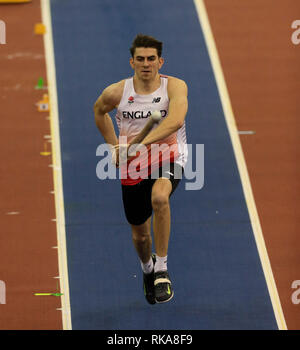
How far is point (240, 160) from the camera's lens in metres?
14.6

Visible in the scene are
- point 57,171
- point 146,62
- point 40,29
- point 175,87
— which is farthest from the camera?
point 40,29

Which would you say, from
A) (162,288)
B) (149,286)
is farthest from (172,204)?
(162,288)

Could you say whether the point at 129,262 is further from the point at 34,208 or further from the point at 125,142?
the point at 125,142

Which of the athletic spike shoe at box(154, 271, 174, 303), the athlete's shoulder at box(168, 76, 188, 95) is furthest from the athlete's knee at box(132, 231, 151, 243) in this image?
the athlete's shoulder at box(168, 76, 188, 95)

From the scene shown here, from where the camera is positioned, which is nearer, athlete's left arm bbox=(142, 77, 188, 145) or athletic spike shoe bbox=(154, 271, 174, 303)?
athlete's left arm bbox=(142, 77, 188, 145)

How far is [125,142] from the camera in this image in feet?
32.0

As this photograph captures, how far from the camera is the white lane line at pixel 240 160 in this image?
40.2 ft

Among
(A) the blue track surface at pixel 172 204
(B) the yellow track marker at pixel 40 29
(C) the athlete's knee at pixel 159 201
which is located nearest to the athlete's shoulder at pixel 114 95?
(C) the athlete's knee at pixel 159 201

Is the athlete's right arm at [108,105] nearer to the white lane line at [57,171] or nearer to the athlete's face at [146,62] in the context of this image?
the athlete's face at [146,62]

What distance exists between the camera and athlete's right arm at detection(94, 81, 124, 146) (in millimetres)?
9898

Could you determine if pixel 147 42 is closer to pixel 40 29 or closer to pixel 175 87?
pixel 175 87

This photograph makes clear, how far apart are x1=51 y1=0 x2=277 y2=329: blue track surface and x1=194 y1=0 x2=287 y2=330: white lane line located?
9 centimetres

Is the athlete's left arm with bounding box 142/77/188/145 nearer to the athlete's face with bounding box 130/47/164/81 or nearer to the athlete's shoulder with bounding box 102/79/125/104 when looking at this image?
the athlete's face with bounding box 130/47/164/81

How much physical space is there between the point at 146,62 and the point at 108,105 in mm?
705
